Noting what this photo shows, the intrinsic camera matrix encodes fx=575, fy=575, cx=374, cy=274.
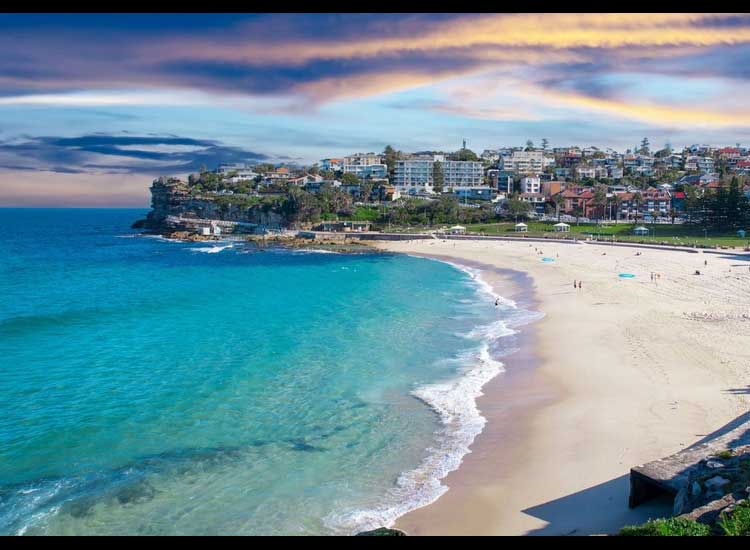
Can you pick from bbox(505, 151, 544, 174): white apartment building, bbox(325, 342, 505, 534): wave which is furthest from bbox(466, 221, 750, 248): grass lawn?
bbox(505, 151, 544, 174): white apartment building

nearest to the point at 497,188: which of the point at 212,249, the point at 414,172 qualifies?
the point at 414,172

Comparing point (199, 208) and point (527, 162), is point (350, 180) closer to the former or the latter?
point (199, 208)

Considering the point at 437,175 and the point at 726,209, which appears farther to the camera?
the point at 437,175

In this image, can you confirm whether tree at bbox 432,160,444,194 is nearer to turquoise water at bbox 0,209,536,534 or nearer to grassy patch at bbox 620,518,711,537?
turquoise water at bbox 0,209,536,534

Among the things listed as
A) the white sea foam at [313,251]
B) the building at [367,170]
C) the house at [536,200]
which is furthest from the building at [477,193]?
the white sea foam at [313,251]

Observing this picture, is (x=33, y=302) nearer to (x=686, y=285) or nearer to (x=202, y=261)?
(x=202, y=261)

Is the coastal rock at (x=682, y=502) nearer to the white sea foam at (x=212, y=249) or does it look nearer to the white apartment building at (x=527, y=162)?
the white sea foam at (x=212, y=249)
